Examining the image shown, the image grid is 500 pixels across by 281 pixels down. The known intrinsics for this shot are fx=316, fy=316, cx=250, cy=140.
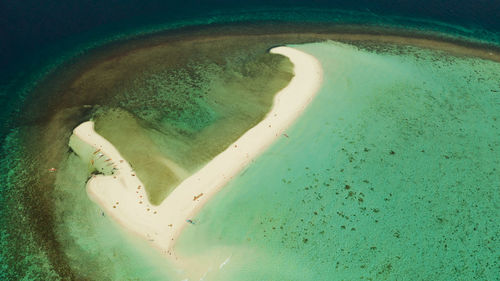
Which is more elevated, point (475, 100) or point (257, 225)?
point (475, 100)

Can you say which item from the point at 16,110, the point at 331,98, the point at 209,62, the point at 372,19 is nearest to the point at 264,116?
the point at 331,98

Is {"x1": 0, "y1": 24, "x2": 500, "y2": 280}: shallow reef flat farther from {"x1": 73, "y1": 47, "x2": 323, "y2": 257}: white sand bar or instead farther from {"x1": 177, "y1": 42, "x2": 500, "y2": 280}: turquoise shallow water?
{"x1": 73, "y1": 47, "x2": 323, "y2": 257}: white sand bar

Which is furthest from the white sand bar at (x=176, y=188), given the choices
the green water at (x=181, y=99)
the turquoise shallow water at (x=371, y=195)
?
the turquoise shallow water at (x=371, y=195)

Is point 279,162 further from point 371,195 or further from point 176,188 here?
point 176,188

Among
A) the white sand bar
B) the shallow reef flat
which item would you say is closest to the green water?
the shallow reef flat

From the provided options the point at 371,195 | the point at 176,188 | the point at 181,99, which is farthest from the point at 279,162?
the point at 181,99

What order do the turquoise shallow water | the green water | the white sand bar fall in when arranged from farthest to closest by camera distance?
1. the green water
2. the white sand bar
3. the turquoise shallow water

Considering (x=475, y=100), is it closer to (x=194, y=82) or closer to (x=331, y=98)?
(x=331, y=98)

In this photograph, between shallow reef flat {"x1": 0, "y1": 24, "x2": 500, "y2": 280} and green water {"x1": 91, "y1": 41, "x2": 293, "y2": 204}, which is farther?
green water {"x1": 91, "y1": 41, "x2": 293, "y2": 204}
